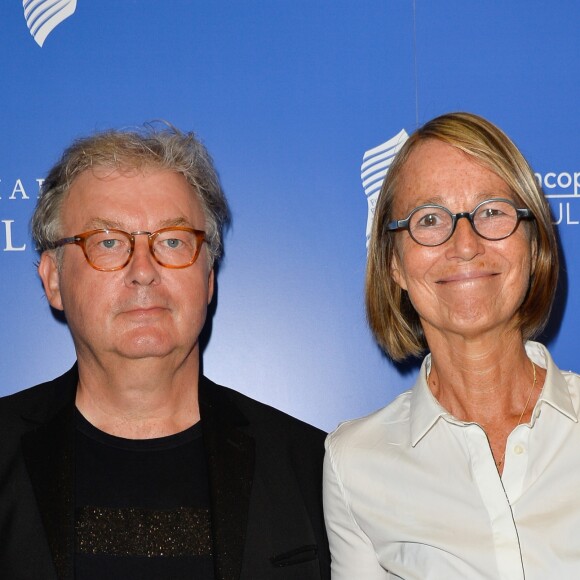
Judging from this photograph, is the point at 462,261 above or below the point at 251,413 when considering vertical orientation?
above

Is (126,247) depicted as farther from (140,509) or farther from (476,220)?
(476,220)

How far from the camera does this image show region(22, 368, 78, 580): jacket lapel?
218 centimetres

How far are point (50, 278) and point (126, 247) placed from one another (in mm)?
324

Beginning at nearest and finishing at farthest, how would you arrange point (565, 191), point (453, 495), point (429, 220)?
point (453, 495)
point (429, 220)
point (565, 191)

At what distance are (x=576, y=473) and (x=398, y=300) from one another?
74cm

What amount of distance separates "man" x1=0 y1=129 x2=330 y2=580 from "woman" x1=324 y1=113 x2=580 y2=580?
0.22 m

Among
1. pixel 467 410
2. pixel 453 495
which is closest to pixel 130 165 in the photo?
pixel 467 410

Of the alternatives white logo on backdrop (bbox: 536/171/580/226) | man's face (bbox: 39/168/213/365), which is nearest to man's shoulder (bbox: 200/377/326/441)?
man's face (bbox: 39/168/213/365)

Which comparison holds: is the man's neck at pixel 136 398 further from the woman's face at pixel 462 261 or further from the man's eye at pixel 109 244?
the woman's face at pixel 462 261

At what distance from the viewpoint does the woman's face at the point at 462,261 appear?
2.14 metres

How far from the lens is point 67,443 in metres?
2.37

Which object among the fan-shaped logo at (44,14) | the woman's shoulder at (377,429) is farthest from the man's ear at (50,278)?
the woman's shoulder at (377,429)

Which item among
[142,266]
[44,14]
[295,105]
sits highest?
[44,14]

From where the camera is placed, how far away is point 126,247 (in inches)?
95.8
